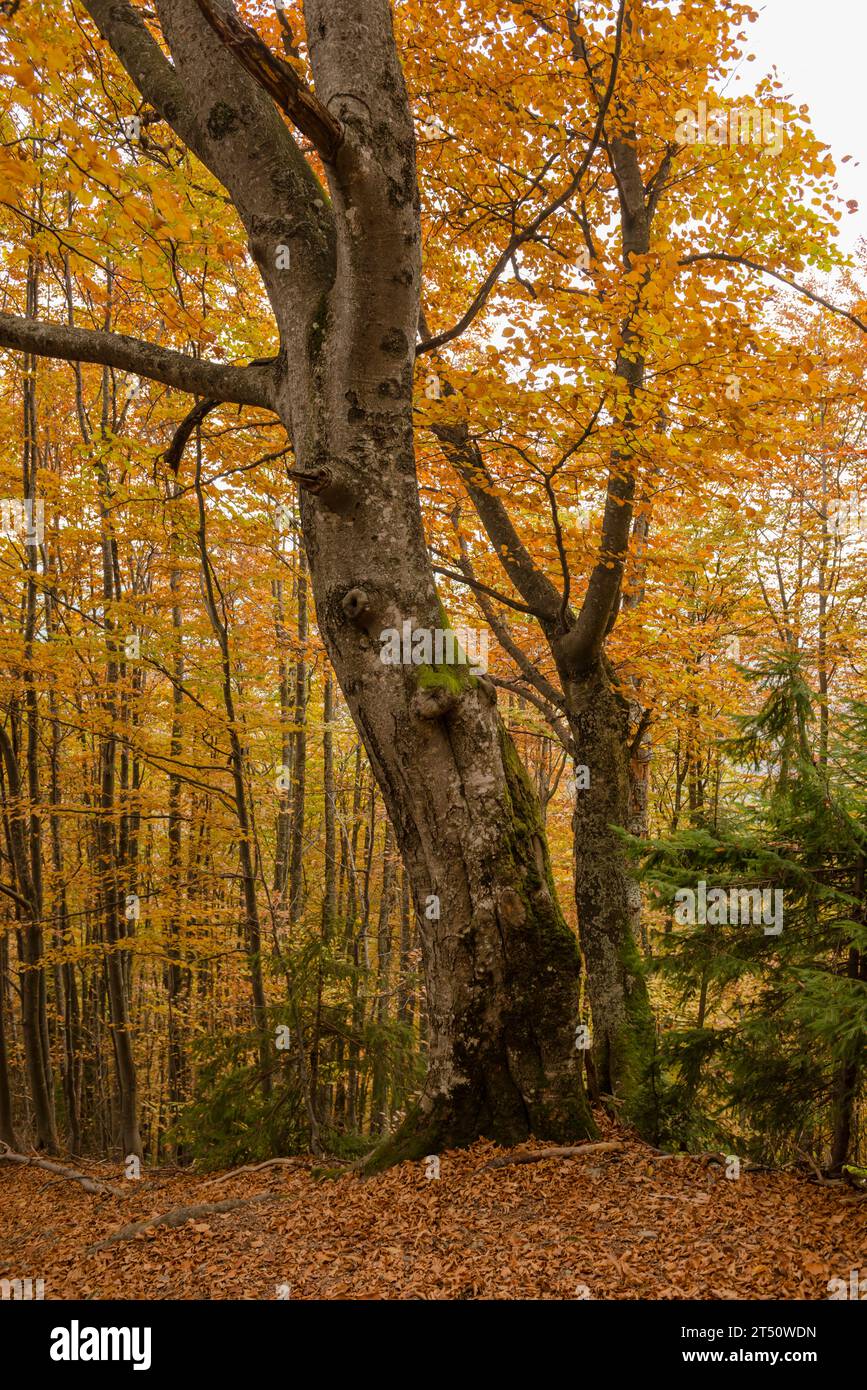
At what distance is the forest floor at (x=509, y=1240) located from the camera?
256 centimetres

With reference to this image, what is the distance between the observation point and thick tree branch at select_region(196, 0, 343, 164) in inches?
112

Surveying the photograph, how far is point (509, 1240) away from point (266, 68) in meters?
4.36

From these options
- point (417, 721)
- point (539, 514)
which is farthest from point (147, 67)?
point (539, 514)

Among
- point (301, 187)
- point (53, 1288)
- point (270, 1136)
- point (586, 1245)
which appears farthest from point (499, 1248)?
point (301, 187)

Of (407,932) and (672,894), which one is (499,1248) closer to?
(672,894)

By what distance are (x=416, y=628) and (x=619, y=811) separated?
113 inches

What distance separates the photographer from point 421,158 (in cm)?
646

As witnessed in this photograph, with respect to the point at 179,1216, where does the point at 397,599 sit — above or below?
above
